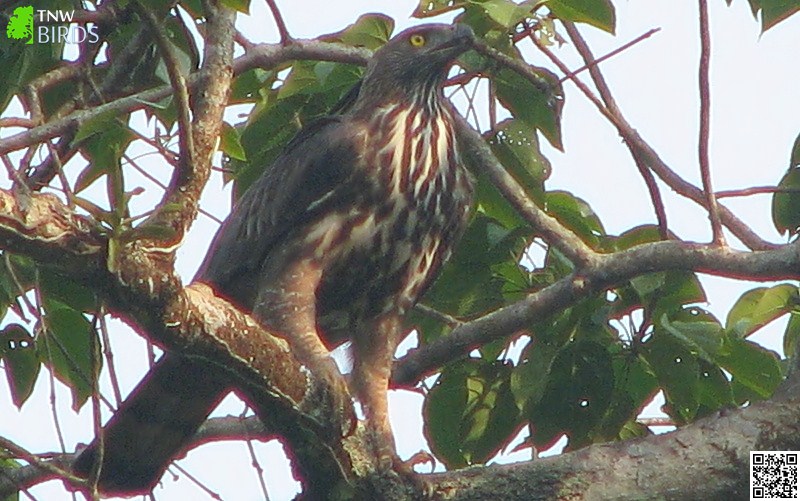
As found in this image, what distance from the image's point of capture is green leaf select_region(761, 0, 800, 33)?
354 cm

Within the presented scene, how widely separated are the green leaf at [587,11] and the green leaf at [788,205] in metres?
0.71

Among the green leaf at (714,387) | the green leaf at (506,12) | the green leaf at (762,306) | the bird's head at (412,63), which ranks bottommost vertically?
the green leaf at (714,387)

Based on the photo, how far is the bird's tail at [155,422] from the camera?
4234mm

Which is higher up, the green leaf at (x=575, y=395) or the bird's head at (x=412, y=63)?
the bird's head at (x=412, y=63)

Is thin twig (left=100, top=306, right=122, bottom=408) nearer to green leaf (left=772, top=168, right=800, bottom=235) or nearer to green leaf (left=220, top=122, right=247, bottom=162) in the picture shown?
green leaf (left=220, top=122, right=247, bottom=162)

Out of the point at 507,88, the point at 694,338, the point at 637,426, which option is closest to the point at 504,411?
the point at 637,426

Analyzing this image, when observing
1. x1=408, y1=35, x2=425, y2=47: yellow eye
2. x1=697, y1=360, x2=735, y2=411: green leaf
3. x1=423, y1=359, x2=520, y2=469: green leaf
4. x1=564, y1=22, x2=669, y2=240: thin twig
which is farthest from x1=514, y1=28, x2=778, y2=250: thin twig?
x1=408, y1=35, x2=425, y2=47: yellow eye

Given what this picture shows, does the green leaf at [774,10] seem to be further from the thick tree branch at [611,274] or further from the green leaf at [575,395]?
the green leaf at [575,395]

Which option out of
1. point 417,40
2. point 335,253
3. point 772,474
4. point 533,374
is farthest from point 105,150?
point 417,40

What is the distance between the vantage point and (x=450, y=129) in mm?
4859

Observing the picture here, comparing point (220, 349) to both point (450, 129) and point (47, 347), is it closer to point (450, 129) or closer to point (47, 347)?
point (47, 347)

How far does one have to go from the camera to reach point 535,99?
412 cm

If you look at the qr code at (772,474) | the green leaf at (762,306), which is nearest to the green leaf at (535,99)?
the green leaf at (762,306)

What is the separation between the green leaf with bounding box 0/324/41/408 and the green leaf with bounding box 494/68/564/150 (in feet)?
5.60
